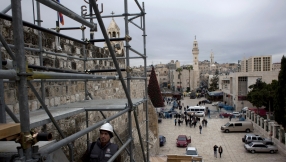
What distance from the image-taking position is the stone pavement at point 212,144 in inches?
560

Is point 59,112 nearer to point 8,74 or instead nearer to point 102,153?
point 102,153

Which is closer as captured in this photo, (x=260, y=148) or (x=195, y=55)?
(x=260, y=148)

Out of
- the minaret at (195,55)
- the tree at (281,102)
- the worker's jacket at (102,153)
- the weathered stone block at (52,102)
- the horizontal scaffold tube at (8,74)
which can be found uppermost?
the minaret at (195,55)

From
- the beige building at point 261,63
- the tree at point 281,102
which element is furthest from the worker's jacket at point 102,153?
the beige building at point 261,63

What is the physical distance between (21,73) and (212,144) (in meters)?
17.6

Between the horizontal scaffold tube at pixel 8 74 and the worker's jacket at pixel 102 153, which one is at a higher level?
the horizontal scaffold tube at pixel 8 74

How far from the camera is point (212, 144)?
1719 centimetres

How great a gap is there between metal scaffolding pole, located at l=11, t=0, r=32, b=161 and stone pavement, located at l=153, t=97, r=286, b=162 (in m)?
A: 11.2

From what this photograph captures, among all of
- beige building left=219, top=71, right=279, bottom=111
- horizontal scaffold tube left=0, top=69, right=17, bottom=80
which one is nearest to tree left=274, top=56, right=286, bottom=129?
beige building left=219, top=71, right=279, bottom=111

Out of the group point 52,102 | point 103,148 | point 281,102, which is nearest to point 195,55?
point 281,102

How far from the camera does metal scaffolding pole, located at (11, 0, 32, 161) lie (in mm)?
1112

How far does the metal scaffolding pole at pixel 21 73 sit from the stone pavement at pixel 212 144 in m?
11.2

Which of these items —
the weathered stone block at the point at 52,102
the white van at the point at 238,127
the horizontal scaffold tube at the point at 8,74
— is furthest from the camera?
the white van at the point at 238,127

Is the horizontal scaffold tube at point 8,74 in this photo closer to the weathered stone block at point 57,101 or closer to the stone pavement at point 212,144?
the weathered stone block at point 57,101
